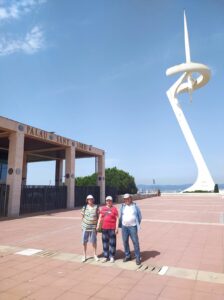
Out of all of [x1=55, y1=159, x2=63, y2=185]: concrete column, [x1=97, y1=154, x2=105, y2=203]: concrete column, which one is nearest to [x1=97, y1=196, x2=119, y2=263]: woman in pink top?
[x1=97, y1=154, x2=105, y2=203]: concrete column

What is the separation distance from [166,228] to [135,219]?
5.74m

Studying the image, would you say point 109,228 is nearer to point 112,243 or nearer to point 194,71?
point 112,243

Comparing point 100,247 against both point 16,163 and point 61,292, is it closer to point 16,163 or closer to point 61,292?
point 61,292

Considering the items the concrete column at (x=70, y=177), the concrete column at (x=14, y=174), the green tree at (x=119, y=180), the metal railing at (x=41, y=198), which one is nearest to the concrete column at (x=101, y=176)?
the concrete column at (x=70, y=177)

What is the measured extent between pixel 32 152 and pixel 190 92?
32.0 metres

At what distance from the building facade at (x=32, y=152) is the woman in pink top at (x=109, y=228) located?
11.4 meters

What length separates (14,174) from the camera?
55.2ft

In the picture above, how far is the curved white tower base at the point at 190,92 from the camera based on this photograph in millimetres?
44906

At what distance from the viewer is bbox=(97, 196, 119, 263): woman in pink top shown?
6781 mm

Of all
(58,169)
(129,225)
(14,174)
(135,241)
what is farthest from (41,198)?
(135,241)

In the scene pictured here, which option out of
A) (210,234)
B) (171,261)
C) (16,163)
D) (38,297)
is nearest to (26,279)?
(38,297)

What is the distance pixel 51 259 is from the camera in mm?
6914

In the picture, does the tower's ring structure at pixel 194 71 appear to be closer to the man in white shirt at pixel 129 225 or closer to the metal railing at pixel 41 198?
the metal railing at pixel 41 198

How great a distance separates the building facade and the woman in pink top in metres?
11.4
